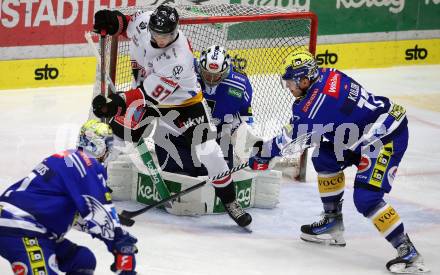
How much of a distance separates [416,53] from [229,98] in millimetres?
4498

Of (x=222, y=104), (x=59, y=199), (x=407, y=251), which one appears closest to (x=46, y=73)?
(x=222, y=104)

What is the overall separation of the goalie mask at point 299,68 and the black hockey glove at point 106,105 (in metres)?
0.86

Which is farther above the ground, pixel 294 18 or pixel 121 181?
pixel 294 18

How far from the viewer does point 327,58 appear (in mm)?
9859

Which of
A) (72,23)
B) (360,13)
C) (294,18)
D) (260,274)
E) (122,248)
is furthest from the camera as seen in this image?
(360,13)

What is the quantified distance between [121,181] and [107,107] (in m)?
0.85

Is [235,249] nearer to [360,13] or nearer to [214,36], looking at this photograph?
[214,36]

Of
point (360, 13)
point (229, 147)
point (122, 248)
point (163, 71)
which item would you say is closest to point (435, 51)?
point (360, 13)

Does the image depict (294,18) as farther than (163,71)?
Yes

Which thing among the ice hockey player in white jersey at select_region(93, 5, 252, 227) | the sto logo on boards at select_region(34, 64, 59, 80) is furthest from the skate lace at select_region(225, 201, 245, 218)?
the sto logo on boards at select_region(34, 64, 59, 80)

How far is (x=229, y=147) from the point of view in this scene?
648 centimetres

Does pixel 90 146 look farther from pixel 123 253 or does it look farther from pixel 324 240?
pixel 324 240

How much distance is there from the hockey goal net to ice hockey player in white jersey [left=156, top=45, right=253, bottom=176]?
27 cm

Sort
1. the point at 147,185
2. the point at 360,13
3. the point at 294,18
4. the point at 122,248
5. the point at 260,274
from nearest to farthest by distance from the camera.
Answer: the point at 122,248 < the point at 260,274 < the point at 147,185 < the point at 294,18 < the point at 360,13
